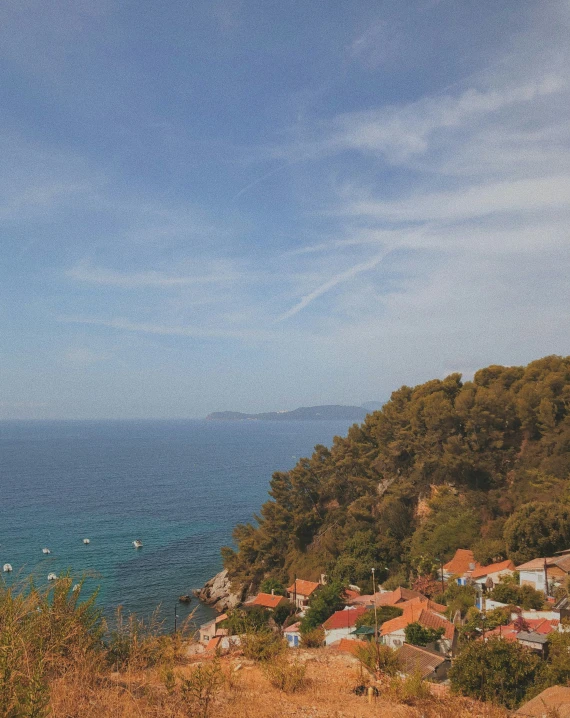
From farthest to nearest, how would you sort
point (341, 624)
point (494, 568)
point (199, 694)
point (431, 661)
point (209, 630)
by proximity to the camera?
1. point (209, 630)
2. point (494, 568)
3. point (341, 624)
4. point (431, 661)
5. point (199, 694)

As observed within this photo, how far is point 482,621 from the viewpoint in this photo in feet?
58.8

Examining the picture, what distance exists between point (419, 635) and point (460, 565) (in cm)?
1237

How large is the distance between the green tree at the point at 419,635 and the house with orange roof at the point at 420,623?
1.32 feet

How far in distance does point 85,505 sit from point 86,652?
56306 millimetres

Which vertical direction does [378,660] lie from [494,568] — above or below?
above

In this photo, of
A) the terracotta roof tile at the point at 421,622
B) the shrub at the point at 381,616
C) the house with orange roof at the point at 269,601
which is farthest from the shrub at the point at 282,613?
the terracotta roof tile at the point at 421,622

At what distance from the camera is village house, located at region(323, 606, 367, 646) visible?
2139cm

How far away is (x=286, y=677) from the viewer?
6.84 metres

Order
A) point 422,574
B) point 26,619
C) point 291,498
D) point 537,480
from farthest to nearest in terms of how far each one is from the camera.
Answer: point 291,498 → point 537,480 → point 422,574 → point 26,619

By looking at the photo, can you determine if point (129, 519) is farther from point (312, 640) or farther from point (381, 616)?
point (312, 640)

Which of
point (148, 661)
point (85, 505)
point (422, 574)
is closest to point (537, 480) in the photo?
point (422, 574)

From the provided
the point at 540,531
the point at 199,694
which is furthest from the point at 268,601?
the point at 199,694

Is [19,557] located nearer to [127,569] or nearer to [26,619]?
[127,569]

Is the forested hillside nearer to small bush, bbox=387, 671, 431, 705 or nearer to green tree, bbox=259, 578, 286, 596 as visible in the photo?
green tree, bbox=259, 578, 286, 596
